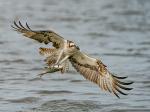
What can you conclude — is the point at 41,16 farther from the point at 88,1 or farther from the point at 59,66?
the point at 59,66

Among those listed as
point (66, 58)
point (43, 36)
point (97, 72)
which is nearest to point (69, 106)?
point (97, 72)

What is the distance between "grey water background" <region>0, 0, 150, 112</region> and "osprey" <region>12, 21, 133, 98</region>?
686 mm

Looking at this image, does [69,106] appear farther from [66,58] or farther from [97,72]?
[66,58]

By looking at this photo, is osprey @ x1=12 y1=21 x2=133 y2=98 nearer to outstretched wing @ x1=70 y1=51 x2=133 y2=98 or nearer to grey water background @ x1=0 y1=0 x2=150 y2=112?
outstretched wing @ x1=70 y1=51 x2=133 y2=98

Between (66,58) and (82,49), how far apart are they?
6.71m

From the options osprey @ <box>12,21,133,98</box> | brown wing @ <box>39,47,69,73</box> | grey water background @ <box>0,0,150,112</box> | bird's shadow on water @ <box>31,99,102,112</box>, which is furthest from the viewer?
grey water background @ <box>0,0,150,112</box>

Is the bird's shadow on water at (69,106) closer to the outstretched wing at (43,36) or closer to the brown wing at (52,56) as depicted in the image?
the brown wing at (52,56)

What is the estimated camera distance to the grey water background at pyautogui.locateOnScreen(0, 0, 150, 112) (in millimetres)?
12531

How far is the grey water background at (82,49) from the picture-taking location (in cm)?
1253

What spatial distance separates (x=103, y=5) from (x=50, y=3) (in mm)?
2327

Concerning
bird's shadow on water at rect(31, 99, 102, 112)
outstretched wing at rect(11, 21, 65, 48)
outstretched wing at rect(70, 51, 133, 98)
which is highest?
outstretched wing at rect(11, 21, 65, 48)

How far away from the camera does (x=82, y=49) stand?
18.2m

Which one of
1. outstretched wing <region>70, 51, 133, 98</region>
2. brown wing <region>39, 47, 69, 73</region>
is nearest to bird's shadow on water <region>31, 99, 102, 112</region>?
outstretched wing <region>70, 51, 133, 98</region>

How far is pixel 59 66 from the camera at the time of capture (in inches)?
451
